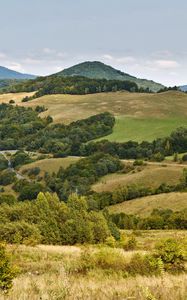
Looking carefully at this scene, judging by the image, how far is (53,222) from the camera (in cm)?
4647

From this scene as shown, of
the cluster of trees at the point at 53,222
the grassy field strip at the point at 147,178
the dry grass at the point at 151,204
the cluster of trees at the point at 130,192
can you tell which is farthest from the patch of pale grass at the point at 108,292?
the grassy field strip at the point at 147,178

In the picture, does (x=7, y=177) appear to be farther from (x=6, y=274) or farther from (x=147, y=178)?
(x=6, y=274)

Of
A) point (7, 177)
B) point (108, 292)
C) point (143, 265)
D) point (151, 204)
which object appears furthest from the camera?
point (7, 177)

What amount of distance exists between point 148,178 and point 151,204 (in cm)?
2236

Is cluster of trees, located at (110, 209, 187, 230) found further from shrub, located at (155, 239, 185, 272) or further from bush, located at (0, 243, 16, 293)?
bush, located at (0, 243, 16, 293)

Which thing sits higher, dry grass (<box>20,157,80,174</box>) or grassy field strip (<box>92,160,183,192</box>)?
grassy field strip (<box>92,160,183,192</box>)

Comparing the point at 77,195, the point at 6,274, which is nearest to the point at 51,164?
the point at 77,195

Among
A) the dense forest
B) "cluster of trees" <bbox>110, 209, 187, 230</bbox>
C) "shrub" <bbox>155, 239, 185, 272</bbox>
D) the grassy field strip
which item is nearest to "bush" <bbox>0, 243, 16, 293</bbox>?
"shrub" <bbox>155, 239, 185, 272</bbox>

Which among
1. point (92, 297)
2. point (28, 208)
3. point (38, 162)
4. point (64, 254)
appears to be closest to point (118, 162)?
point (38, 162)

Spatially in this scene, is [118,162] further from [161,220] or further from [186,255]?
[186,255]

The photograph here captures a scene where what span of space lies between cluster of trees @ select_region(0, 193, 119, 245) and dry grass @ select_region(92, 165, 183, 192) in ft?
254

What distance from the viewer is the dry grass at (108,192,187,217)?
105444 millimetres

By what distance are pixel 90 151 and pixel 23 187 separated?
44.9 m

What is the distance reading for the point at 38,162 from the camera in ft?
554
